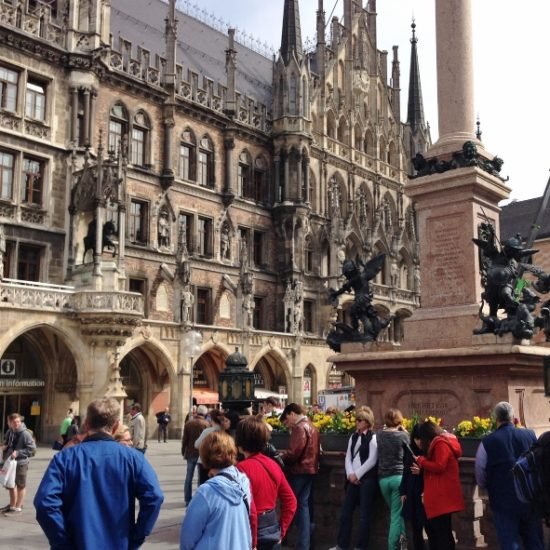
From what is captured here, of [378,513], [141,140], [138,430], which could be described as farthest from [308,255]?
[378,513]

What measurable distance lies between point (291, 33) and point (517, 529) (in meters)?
38.8

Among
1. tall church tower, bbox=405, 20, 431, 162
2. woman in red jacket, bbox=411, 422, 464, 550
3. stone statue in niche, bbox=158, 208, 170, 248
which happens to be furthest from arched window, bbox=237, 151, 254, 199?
woman in red jacket, bbox=411, 422, 464, 550

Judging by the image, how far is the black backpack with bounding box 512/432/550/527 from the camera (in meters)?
4.74

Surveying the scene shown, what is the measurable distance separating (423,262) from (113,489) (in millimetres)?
7691

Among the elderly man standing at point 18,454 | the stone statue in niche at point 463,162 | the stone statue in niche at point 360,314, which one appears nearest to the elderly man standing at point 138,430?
the elderly man standing at point 18,454

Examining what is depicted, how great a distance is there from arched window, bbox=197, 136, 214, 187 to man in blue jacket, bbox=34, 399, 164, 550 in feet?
111

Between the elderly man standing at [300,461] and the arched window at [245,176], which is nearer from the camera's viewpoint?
the elderly man standing at [300,461]

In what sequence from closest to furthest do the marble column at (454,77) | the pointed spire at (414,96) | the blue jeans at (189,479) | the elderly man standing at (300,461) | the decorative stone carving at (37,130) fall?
the elderly man standing at (300,461)
the marble column at (454,77)
the blue jeans at (189,479)
the decorative stone carving at (37,130)
the pointed spire at (414,96)

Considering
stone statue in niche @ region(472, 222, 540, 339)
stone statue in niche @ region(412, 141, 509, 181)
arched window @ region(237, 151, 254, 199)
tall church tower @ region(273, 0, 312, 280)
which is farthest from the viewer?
tall church tower @ region(273, 0, 312, 280)

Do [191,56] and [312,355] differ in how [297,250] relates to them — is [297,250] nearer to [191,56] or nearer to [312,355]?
[312,355]

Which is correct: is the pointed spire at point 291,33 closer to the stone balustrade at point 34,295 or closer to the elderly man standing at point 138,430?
the stone balustrade at point 34,295

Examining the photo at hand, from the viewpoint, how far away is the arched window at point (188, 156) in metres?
37.2

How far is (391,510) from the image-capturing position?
796cm

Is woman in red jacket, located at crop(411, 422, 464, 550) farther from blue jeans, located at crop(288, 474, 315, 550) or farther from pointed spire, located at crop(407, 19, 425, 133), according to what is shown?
pointed spire, located at crop(407, 19, 425, 133)
